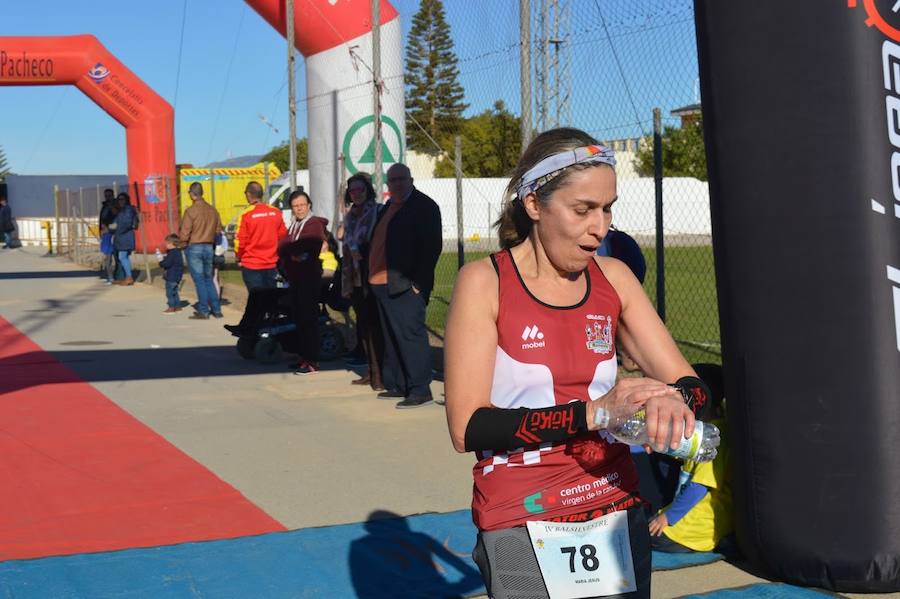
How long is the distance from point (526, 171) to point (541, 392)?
53cm

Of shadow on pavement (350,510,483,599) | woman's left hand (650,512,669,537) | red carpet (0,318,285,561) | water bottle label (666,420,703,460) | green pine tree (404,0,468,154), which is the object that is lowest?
shadow on pavement (350,510,483,599)

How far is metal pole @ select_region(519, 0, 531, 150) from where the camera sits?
9.19 metres

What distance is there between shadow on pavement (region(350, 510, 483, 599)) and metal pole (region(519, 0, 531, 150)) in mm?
4611

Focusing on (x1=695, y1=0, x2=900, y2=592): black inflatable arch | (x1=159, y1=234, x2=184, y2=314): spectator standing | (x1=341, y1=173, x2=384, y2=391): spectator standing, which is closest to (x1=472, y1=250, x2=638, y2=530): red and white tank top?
(x1=695, y1=0, x2=900, y2=592): black inflatable arch

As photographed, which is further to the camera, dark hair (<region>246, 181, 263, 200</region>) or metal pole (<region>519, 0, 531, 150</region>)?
dark hair (<region>246, 181, 263, 200</region>)

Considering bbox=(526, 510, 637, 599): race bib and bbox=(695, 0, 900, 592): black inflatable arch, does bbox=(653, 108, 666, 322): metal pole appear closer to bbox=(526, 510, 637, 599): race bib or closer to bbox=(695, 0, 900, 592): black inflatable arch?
bbox=(695, 0, 900, 592): black inflatable arch

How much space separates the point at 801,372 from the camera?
4559mm

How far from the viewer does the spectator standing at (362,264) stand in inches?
388

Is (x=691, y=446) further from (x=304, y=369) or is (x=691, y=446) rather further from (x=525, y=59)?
(x=304, y=369)

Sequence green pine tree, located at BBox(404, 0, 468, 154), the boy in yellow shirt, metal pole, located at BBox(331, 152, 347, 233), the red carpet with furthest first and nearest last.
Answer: metal pole, located at BBox(331, 152, 347, 233) → green pine tree, located at BBox(404, 0, 468, 154) → the red carpet → the boy in yellow shirt

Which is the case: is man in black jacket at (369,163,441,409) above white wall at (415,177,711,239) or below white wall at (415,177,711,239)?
below

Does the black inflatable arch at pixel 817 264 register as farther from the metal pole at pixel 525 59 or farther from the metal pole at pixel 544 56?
the metal pole at pixel 525 59

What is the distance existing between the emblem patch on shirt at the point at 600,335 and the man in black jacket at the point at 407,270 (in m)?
6.20

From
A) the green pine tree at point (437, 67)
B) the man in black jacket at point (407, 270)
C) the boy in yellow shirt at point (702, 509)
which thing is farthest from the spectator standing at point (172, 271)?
the boy in yellow shirt at point (702, 509)
